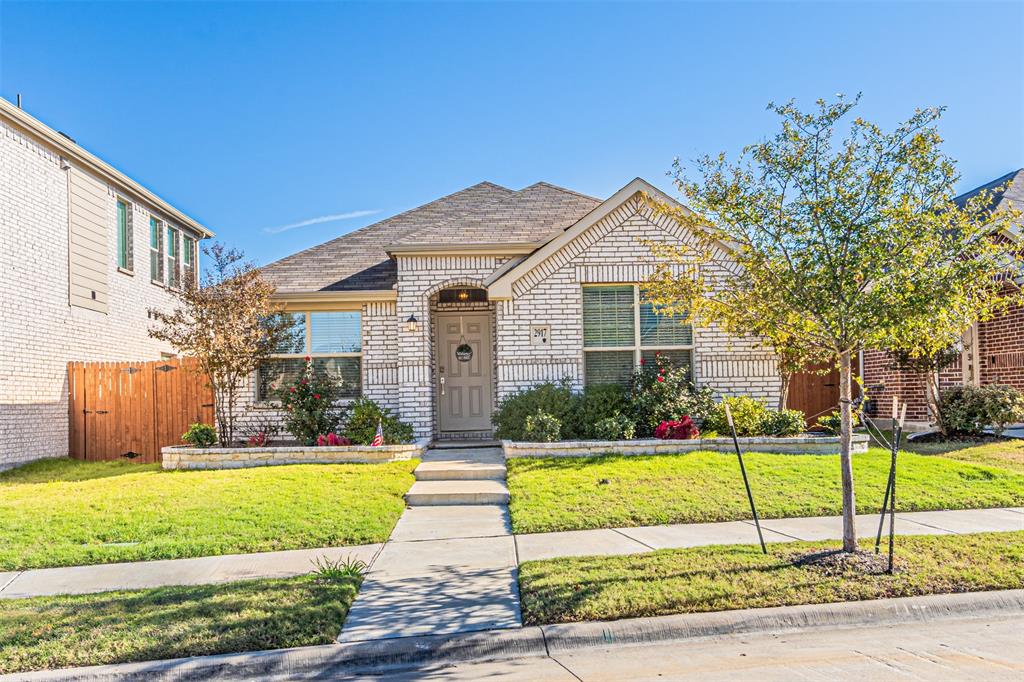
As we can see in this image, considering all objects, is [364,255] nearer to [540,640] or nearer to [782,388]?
[782,388]

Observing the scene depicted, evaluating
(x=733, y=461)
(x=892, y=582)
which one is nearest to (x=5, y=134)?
(x=733, y=461)

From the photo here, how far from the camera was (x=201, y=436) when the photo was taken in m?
12.9

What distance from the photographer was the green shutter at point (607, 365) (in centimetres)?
1357

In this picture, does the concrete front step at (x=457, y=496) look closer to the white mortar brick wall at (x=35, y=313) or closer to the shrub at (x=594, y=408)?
the shrub at (x=594, y=408)

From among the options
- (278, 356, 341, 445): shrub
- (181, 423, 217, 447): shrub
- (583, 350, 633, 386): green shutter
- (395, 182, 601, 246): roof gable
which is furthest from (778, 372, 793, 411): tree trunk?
(181, 423, 217, 447): shrub

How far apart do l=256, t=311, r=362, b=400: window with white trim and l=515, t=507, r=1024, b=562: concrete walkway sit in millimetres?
7714

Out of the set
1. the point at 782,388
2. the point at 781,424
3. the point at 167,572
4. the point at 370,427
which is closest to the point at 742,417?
the point at 781,424

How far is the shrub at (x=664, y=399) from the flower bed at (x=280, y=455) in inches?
150

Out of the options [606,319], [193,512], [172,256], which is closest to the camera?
[193,512]

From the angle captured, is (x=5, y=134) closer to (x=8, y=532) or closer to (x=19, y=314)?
(x=19, y=314)

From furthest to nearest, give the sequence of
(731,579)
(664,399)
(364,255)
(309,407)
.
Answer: (364,255) < (309,407) < (664,399) < (731,579)

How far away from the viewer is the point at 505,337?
1336 centimetres

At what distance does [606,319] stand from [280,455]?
242 inches

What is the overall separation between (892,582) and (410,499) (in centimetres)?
576
